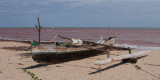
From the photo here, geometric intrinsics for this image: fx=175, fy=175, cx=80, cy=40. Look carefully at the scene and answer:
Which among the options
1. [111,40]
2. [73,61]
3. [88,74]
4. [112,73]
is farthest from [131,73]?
[111,40]

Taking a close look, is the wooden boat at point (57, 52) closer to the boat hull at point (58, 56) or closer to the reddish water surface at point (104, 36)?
the boat hull at point (58, 56)

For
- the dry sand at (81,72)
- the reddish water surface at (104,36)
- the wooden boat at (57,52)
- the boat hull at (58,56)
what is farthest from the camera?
the reddish water surface at (104,36)

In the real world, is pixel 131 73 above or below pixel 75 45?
below

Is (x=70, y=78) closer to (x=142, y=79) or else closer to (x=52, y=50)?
(x=52, y=50)

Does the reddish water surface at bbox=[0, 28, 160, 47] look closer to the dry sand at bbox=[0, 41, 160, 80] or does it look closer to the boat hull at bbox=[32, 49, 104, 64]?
the boat hull at bbox=[32, 49, 104, 64]

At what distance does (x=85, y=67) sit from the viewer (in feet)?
36.9

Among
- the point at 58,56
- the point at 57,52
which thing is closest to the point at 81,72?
the point at 57,52

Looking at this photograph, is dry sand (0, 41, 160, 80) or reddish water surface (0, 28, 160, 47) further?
reddish water surface (0, 28, 160, 47)

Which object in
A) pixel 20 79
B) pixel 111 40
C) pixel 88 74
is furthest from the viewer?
pixel 111 40


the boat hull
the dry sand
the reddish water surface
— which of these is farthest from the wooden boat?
the reddish water surface

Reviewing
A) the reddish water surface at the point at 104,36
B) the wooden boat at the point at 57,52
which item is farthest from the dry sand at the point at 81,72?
the reddish water surface at the point at 104,36

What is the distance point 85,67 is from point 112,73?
6.64 ft

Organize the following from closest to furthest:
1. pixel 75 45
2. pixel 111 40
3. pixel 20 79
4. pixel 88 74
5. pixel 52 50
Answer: pixel 20 79 < pixel 88 74 < pixel 52 50 < pixel 75 45 < pixel 111 40

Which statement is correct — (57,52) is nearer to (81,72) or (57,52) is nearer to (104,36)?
(81,72)
